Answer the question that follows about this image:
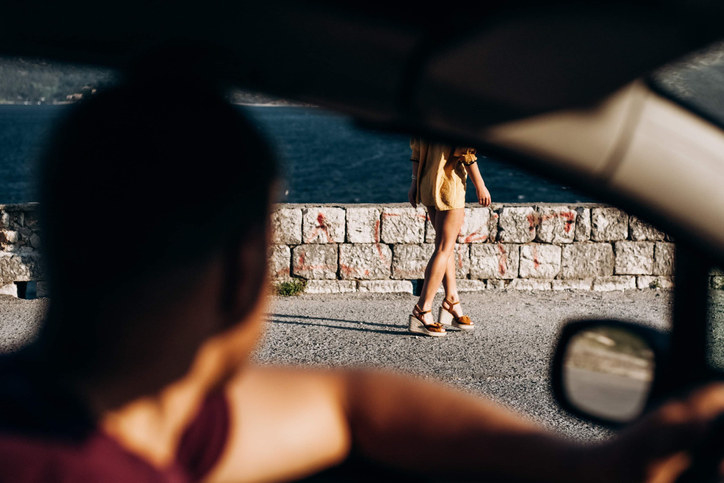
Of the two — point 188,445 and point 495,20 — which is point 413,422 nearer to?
point 188,445

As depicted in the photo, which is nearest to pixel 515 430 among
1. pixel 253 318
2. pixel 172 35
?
pixel 253 318

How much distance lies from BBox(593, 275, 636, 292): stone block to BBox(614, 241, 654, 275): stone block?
0.07m

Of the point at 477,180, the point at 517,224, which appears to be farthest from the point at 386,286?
the point at 477,180

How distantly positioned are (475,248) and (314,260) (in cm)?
163

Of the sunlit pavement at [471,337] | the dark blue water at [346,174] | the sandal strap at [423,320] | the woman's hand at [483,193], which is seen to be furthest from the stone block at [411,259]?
the dark blue water at [346,174]

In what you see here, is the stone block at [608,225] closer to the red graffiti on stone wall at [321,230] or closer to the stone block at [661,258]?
the stone block at [661,258]

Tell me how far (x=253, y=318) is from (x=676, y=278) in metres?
0.74

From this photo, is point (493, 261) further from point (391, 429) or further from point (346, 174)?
point (346, 174)

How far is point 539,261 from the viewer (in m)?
6.98

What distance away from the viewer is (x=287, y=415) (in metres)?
1.02

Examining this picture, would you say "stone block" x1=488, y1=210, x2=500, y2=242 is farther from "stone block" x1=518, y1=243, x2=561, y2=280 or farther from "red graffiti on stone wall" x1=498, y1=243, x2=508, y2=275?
"stone block" x1=518, y1=243, x2=561, y2=280

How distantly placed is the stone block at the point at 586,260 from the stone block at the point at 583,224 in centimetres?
8

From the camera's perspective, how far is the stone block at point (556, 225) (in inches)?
271

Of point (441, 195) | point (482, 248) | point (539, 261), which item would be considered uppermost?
point (441, 195)
